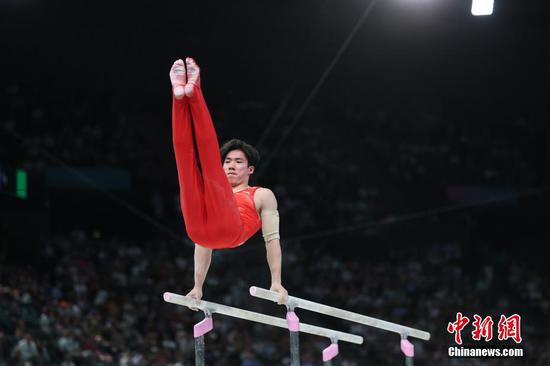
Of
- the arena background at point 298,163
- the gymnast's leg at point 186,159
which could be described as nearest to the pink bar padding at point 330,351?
the gymnast's leg at point 186,159

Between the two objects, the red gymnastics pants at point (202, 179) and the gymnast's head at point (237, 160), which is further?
the gymnast's head at point (237, 160)

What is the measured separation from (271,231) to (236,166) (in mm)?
539

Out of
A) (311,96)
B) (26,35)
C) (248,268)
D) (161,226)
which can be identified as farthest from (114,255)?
(311,96)

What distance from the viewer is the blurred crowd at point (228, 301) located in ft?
36.0

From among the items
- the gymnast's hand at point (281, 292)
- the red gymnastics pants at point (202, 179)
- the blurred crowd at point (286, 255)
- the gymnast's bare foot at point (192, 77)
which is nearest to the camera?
the gymnast's bare foot at point (192, 77)

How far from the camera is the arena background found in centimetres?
1299

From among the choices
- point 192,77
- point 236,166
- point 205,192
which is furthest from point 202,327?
point 192,77

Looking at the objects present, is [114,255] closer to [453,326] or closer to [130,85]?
[130,85]

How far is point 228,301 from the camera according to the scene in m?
13.4

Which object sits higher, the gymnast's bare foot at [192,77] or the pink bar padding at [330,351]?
the gymnast's bare foot at [192,77]

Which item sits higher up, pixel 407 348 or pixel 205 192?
pixel 205 192

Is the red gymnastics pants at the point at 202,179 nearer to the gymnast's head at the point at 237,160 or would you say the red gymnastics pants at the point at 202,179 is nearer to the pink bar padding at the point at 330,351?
the gymnast's head at the point at 237,160

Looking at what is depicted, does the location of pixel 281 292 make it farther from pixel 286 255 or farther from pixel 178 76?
pixel 286 255

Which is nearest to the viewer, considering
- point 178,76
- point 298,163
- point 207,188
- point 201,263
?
point 178,76
